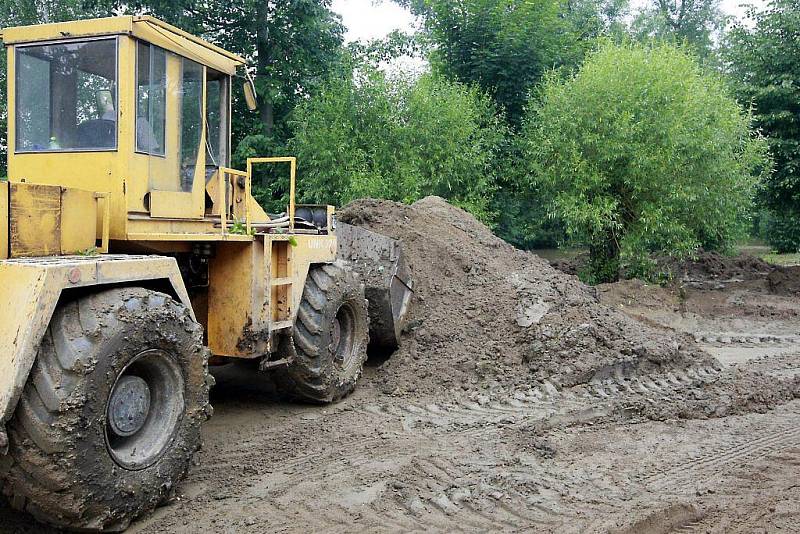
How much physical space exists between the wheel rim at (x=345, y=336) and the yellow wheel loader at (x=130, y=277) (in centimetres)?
2

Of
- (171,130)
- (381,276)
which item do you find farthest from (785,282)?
(171,130)

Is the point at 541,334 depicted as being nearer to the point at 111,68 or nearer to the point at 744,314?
the point at 111,68

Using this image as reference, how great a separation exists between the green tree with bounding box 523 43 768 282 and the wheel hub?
1216 centimetres

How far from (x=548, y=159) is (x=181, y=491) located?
42.9 feet

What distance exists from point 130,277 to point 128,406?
2.43 ft

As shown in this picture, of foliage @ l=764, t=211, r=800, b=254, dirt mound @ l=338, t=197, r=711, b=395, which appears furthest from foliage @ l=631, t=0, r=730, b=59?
dirt mound @ l=338, t=197, r=711, b=395

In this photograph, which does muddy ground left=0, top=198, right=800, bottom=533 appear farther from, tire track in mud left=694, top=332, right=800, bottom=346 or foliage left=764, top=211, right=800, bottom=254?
foliage left=764, top=211, right=800, bottom=254

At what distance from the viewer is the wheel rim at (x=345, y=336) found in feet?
24.6

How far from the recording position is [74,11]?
20.7m

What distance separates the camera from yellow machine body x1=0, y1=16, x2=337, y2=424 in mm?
4250

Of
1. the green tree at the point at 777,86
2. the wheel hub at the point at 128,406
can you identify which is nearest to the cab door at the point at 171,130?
the wheel hub at the point at 128,406

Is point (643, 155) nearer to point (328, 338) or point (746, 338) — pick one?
point (746, 338)

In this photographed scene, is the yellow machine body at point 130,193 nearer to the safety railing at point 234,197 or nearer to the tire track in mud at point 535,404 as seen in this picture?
the safety railing at point 234,197

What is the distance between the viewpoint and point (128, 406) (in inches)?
172
